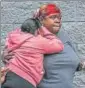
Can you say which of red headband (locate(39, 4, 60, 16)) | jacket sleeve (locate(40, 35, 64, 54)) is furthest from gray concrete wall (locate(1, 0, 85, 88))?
jacket sleeve (locate(40, 35, 64, 54))

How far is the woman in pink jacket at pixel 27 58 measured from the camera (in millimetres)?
5414

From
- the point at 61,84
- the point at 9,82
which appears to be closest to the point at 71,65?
the point at 61,84

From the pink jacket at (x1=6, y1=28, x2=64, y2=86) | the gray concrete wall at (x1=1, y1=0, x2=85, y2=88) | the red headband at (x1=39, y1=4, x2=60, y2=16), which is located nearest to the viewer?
the pink jacket at (x1=6, y1=28, x2=64, y2=86)

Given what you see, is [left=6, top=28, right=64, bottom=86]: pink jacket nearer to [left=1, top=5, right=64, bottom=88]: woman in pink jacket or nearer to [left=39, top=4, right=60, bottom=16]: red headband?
[left=1, top=5, right=64, bottom=88]: woman in pink jacket

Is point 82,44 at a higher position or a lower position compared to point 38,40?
lower

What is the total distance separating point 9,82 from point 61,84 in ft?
1.84

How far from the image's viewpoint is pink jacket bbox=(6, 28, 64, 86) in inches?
213

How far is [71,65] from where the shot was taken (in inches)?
222

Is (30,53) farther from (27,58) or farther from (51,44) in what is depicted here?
(51,44)

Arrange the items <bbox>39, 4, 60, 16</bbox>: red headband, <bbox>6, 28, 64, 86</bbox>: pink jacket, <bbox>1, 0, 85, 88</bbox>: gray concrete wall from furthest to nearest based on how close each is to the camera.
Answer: <bbox>1, 0, 85, 88</bbox>: gray concrete wall, <bbox>39, 4, 60, 16</bbox>: red headband, <bbox>6, 28, 64, 86</bbox>: pink jacket

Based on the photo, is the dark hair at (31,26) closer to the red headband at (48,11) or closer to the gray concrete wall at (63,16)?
the red headband at (48,11)

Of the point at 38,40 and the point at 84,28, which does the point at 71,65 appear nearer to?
the point at 38,40

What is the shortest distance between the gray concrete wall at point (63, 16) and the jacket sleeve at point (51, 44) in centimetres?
199

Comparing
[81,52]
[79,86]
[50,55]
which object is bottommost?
[79,86]
